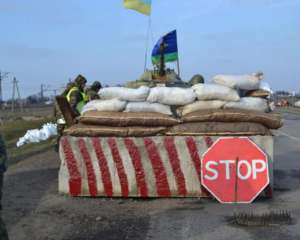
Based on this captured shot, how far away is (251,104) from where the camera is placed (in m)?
8.63

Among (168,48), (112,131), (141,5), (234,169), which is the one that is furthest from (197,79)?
(168,48)

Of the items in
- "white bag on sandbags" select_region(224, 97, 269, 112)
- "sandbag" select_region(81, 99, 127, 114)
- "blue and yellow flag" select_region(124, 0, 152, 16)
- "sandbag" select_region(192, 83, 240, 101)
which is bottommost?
"white bag on sandbags" select_region(224, 97, 269, 112)

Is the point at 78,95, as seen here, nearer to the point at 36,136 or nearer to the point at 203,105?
the point at 203,105

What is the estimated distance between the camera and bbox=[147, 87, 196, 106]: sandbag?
28.1 ft

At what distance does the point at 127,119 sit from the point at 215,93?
1.34 m

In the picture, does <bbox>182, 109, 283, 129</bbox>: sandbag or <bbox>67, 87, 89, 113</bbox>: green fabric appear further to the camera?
<bbox>67, 87, 89, 113</bbox>: green fabric

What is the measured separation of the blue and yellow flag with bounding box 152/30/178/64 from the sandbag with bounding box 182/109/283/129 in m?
10.0

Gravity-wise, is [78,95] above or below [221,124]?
above

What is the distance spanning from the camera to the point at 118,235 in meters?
6.16

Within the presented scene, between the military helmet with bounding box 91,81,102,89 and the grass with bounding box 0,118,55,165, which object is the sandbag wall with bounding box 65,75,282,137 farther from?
the grass with bounding box 0,118,55,165

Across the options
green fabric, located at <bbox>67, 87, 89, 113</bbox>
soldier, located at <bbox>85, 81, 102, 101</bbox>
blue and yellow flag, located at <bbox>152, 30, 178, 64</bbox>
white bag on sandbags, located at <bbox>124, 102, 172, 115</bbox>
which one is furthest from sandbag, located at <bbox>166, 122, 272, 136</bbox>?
blue and yellow flag, located at <bbox>152, 30, 178, 64</bbox>

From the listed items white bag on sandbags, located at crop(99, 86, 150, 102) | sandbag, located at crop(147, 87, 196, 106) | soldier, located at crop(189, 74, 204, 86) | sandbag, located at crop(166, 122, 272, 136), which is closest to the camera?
sandbag, located at crop(166, 122, 272, 136)

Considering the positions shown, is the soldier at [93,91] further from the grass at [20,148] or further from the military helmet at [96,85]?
the grass at [20,148]

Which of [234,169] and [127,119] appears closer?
[234,169]
